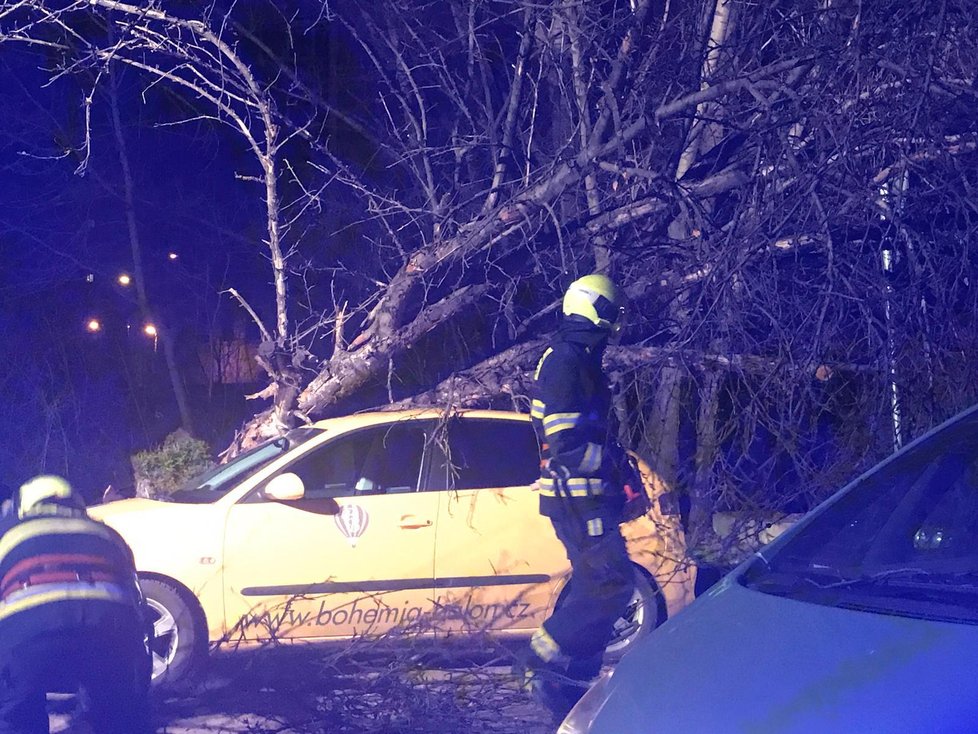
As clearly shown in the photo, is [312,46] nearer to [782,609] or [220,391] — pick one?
[220,391]

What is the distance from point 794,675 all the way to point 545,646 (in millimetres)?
2184

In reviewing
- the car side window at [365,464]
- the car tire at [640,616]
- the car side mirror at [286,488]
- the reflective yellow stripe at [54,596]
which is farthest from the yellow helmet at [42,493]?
the car tire at [640,616]

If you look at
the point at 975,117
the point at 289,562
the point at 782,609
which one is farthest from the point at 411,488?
the point at 975,117

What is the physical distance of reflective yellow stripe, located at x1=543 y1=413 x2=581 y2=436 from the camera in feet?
15.0

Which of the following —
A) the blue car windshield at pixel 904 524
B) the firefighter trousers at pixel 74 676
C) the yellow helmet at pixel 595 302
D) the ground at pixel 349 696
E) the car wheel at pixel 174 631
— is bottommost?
the ground at pixel 349 696

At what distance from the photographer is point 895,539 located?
3.39m

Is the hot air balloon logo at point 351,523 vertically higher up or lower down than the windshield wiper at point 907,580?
lower down

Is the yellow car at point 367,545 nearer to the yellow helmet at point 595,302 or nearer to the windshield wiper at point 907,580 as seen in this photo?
the yellow helmet at point 595,302

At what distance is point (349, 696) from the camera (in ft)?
17.4

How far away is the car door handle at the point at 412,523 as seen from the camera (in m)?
5.73

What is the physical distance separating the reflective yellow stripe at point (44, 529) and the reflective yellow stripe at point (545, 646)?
6.38ft

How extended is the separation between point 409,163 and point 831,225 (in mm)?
3138

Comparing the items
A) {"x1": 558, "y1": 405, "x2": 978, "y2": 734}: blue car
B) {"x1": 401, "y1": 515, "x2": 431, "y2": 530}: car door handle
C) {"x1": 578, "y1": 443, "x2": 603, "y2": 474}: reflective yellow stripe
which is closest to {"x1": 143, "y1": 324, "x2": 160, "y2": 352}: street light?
{"x1": 401, "y1": 515, "x2": 431, "y2": 530}: car door handle

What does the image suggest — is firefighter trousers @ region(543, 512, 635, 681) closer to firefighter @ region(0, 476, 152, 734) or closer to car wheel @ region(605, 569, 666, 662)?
car wheel @ region(605, 569, 666, 662)
